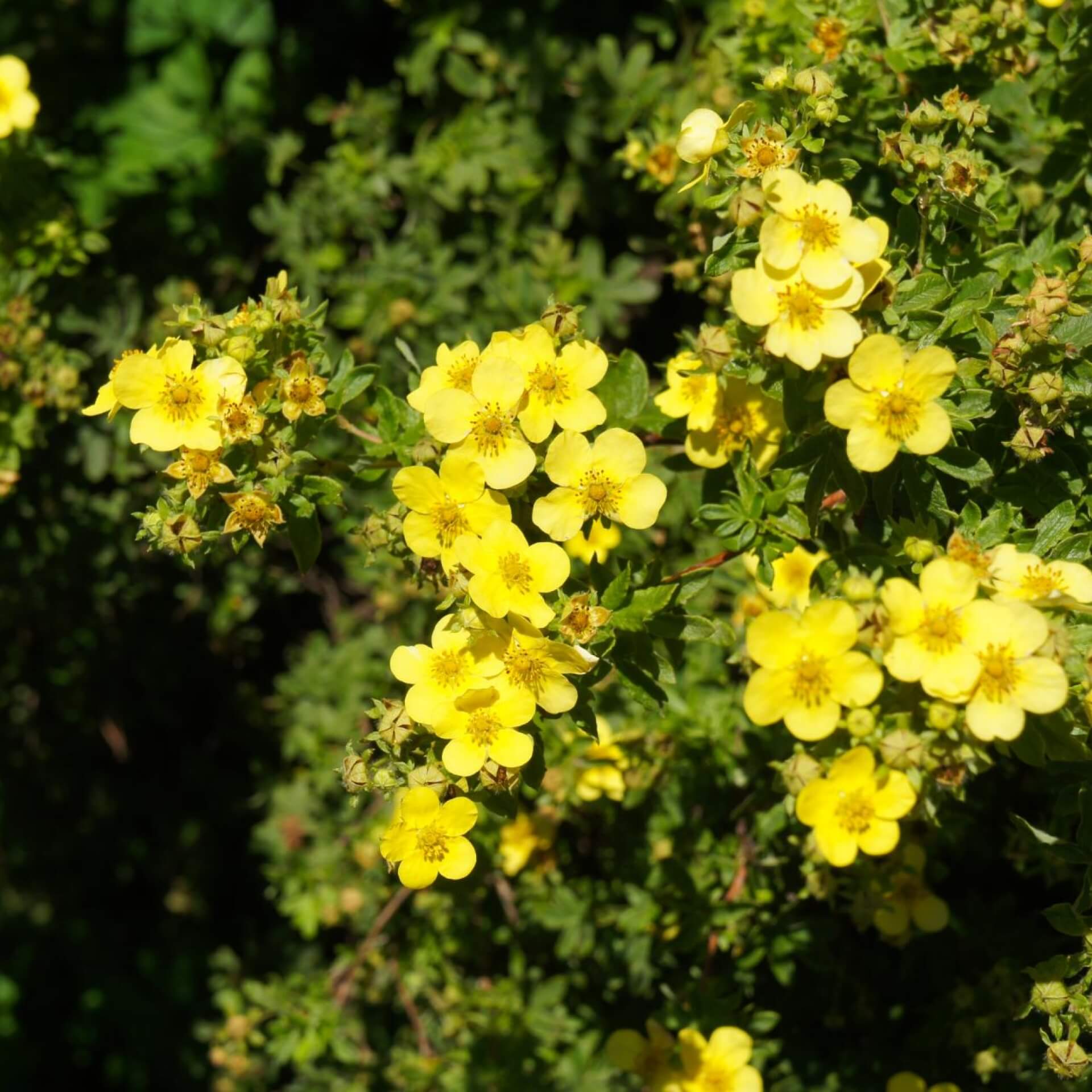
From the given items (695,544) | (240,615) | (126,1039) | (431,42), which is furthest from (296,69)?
(126,1039)

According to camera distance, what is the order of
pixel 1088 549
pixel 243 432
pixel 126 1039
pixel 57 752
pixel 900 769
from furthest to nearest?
pixel 126 1039 → pixel 57 752 → pixel 243 432 → pixel 1088 549 → pixel 900 769

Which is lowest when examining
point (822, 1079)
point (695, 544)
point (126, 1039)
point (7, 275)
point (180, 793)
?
point (126, 1039)

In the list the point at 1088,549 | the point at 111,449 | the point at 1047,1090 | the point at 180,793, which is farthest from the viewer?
the point at 180,793

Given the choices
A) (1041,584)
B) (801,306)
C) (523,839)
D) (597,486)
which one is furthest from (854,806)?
(523,839)

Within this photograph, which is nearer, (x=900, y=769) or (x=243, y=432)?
(x=900, y=769)

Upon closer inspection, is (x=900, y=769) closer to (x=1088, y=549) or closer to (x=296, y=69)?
(x=1088, y=549)

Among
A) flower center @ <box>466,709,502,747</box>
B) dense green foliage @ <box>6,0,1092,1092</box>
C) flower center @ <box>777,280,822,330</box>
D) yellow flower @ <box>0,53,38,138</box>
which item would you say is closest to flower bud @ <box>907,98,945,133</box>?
dense green foliage @ <box>6,0,1092,1092</box>

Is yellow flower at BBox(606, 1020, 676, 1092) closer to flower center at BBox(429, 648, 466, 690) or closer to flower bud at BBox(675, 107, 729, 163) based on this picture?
flower center at BBox(429, 648, 466, 690)

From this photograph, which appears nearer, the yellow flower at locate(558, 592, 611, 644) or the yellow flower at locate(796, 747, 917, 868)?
the yellow flower at locate(796, 747, 917, 868)
